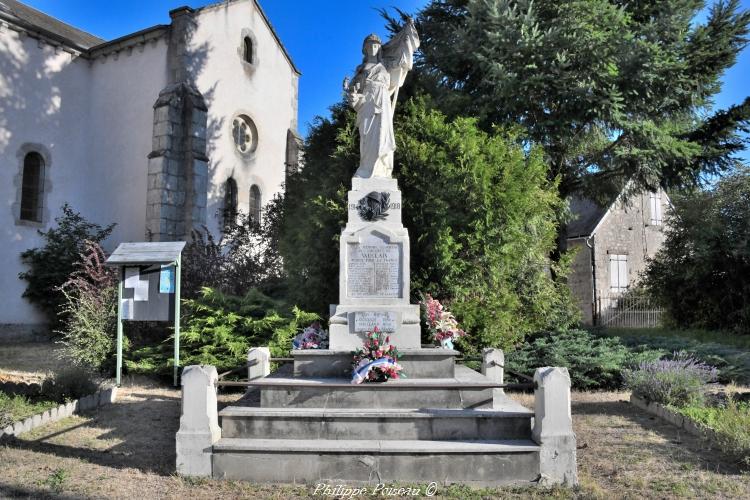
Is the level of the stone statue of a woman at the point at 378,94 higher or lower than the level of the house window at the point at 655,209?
lower

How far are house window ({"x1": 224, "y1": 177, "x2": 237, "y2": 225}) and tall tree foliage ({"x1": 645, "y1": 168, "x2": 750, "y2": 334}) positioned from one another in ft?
45.1

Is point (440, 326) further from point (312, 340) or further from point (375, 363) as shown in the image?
point (375, 363)

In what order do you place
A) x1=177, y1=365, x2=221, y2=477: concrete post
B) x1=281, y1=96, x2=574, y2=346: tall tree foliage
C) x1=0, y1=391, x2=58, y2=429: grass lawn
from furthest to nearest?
x1=281, y1=96, x2=574, y2=346: tall tree foliage, x1=0, y1=391, x2=58, y2=429: grass lawn, x1=177, y1=365, x2=221, y2=477: concrete post

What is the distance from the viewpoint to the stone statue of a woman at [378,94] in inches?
331

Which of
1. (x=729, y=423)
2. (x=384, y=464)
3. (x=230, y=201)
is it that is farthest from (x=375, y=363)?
(x=230, y=201)

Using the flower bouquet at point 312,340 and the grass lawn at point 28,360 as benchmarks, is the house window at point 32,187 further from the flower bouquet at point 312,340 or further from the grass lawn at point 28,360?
the flower bouquet at point 312,340

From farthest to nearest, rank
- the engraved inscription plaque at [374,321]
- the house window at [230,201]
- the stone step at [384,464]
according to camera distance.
A: the house window at [230,201], the engraved inscription plaque at [374,321], the stone step at [384,464]

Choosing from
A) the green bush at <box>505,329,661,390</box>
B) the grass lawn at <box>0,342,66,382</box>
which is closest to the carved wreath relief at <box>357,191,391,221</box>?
the green bush at <box>505,329,661,390</box>

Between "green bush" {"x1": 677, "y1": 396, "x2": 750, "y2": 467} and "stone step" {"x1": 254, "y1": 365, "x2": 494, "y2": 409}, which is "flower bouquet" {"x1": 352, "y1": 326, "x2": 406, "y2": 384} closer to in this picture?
"stone step" {"x1": 254, "y1": 365, "x2": 494, "y2": 409}

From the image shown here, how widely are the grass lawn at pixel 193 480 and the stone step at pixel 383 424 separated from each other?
0.62 metres

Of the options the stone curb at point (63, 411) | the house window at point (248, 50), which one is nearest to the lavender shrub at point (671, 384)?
the stone curb at point (63, 411)

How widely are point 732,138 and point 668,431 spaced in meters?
10.5

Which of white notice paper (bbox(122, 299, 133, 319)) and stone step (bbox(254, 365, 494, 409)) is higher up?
white notice paper (bbox(122, 299, 133, 319))

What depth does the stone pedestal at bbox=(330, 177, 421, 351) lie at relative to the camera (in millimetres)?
7629
